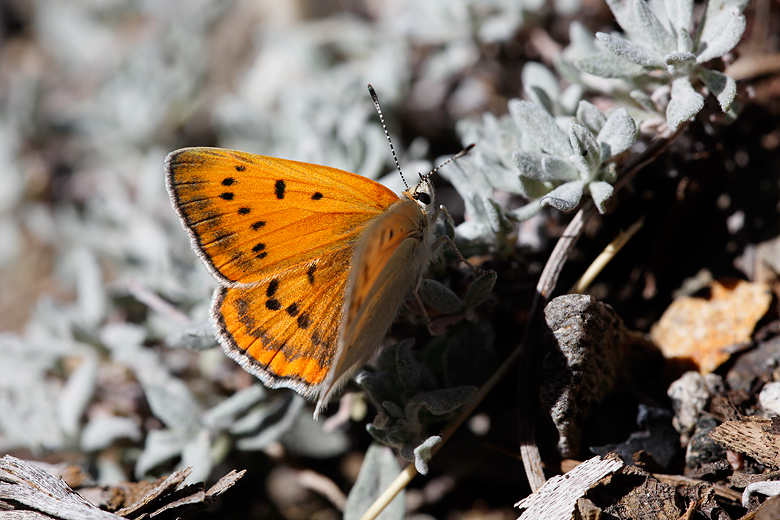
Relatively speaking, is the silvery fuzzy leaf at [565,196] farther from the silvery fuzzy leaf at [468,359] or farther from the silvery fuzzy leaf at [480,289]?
the silvery fuzzy leaf at [468,359]

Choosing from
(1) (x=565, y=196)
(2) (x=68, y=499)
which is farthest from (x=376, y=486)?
(1) (x=565, y=196)

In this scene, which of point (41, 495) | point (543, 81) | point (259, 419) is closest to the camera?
point (41, 495)

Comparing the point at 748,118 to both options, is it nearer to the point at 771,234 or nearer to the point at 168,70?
the point at 771,234

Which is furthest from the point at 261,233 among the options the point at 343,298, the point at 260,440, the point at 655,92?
the point at 655,92

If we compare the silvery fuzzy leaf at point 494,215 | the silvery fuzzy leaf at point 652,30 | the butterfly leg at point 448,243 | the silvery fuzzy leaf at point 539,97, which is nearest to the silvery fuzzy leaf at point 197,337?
the butterfly leg at point 448,243

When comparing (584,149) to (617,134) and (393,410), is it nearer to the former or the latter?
(617,134)
